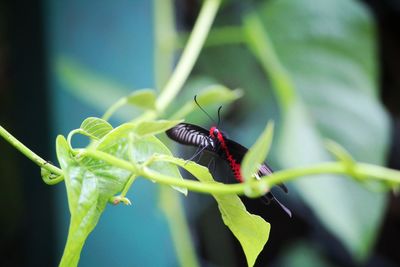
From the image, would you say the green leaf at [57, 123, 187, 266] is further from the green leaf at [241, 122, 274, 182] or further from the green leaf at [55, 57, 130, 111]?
the green leaf at [55, 57, 130, 111]

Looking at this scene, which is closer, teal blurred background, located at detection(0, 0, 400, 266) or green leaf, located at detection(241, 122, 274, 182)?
green leaf, located at detection(241, 122, 274, 182)

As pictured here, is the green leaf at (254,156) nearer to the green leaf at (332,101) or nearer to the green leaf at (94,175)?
the green leaf at (94,175)

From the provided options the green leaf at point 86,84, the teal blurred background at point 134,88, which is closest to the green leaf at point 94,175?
the teal blurred background at point 134,88

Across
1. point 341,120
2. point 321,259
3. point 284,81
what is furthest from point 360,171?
point 321,259

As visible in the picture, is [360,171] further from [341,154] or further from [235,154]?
[235,154]

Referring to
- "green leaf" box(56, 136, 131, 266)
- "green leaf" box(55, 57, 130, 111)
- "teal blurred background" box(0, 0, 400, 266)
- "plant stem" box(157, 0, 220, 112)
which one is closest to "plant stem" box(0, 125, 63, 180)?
"green leaf" box(56, 136, 131, 266)

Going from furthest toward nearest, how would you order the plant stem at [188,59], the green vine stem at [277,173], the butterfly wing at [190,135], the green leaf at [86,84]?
the green leaf at [86,84] → the plant stem at [188,59] → the butterfly wing at [190,135] → the green vine stem at [277,173]
